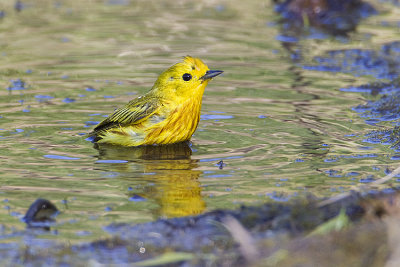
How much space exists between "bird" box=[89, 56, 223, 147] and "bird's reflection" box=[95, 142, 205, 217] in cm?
10

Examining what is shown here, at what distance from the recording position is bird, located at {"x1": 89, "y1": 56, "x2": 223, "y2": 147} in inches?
255

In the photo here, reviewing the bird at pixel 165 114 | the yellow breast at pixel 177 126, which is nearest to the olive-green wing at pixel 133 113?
the bird at pixel 165 114

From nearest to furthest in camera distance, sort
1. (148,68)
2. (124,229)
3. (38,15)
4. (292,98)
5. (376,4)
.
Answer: (124,229) < (292,98) < (148,68) < (38,15) < (376,4)

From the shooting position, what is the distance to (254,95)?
834 cm

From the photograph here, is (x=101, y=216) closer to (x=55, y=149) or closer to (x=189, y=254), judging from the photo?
(x=189, y=254)

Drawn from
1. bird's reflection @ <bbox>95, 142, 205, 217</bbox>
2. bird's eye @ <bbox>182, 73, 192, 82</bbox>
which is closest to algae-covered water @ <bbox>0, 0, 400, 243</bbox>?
bird's reflection @ <bbox>95, 142, 205, 217</bbox>

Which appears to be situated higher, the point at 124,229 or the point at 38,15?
the point at 38,15

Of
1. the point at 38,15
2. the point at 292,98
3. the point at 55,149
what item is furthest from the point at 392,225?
the point at 38,15

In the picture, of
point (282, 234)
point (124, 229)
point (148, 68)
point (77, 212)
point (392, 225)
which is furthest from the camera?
point (148, 68)

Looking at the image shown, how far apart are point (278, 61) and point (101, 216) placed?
20.2 ft

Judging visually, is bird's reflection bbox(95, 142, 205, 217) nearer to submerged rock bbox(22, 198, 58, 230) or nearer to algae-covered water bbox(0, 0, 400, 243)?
algae-covered water bbox(0, 0, 400, 243)

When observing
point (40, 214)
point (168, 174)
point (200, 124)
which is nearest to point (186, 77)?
point (200, 124)

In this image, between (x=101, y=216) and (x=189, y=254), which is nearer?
(x=189, y=254)

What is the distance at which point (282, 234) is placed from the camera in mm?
3996
